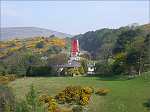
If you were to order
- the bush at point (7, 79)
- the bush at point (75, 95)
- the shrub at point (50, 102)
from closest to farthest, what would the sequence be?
the shrub at point (50, 102) < the bush at point (75, 95) < the bush at point (7, 79)

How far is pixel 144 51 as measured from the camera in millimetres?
54625

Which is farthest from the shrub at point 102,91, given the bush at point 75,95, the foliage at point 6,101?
the foliage at point 6,101

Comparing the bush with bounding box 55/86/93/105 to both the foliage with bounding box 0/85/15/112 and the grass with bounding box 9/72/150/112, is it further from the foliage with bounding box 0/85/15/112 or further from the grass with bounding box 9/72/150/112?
the foliage with bounding box 0/85/15/112

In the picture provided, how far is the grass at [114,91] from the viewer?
Result: 38.0m

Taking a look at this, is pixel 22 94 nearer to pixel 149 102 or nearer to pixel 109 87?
pixel 109 87

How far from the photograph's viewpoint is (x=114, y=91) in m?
43.7

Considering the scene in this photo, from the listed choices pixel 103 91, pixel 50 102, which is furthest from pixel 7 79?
pixel 50 102

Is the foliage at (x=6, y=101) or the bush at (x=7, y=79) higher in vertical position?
the bush at (x=7, y=79)

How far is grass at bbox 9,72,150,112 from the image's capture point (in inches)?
1497

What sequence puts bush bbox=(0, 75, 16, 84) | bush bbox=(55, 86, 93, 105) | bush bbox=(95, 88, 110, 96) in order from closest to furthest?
bush bbox=(55, 86, 93, 105) < bush bbox=(95, 88, 110, 96) < bush bbox=(0, 75, 16, 84)

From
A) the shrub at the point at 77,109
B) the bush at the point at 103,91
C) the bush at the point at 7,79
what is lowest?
the shrub at the point at 77,109

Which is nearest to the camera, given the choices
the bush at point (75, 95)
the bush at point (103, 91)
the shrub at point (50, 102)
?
the shrub at point (50, 102)

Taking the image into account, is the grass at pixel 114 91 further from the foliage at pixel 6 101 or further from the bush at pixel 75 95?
the foliage at pixel 6 101

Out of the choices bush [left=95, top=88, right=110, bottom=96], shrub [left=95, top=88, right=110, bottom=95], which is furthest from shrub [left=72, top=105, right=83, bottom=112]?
shrub [left=95, top=88, right=110, bottom=95]
